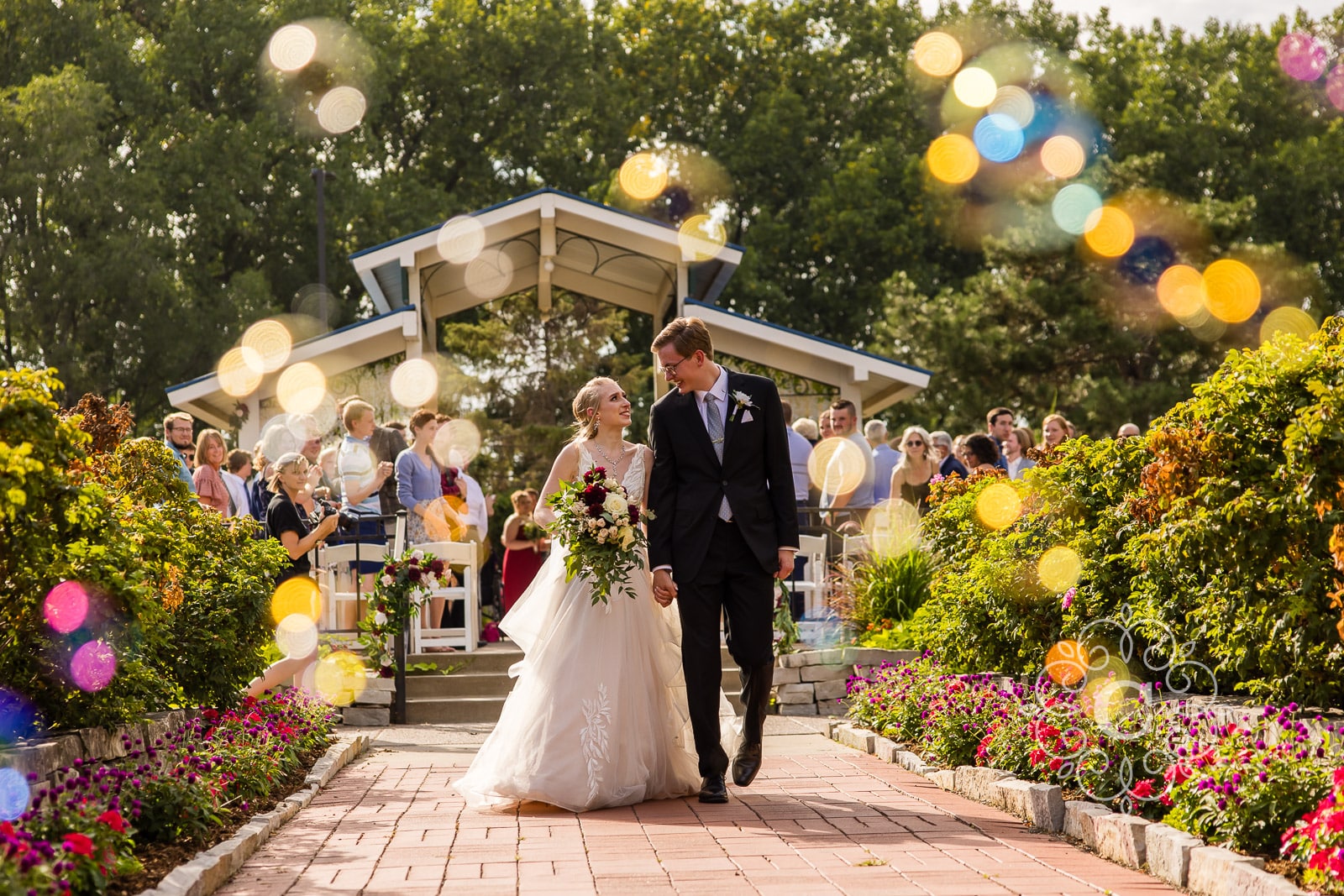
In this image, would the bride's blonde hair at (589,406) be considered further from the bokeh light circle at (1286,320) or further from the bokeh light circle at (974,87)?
the bokeh light circle at (974,87)

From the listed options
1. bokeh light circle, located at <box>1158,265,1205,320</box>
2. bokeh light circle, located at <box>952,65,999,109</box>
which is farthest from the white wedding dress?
bokeh light circle, located at <box>952,65,999,109</box>

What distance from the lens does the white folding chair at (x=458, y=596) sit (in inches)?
502

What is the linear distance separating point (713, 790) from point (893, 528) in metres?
5.80

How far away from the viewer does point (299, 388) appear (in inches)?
749

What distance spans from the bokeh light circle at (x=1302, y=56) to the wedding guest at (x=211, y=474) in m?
39.5

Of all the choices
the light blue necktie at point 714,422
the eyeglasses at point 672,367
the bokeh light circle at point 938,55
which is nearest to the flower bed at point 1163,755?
the light blue necktie at point 714,422

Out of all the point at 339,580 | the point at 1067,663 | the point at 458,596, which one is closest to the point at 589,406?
the point at 1067,663

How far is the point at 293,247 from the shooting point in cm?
4247

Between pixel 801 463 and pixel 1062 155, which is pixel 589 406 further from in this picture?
pixel 1062 155

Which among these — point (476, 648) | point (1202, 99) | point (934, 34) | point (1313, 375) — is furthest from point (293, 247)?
point (1313, 375)

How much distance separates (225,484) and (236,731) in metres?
4.66

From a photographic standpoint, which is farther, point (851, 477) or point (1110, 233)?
point (1110, 233)

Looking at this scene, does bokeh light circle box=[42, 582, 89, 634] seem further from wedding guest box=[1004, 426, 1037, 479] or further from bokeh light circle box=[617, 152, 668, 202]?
bokeh light circle box=[617, 152, 668, 202]

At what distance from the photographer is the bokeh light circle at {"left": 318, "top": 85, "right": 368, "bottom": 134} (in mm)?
41938
